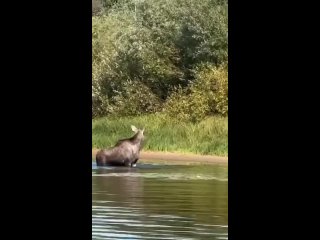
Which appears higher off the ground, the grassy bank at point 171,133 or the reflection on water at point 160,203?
the grassy bank at point 171,133

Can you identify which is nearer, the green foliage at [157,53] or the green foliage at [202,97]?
the green foliage at [202,97]

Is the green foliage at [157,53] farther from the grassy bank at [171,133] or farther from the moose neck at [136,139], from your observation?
the moose neck at [136,139]

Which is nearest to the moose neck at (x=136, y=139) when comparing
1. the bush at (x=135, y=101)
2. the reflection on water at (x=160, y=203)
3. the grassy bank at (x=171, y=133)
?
the reflection on water at (x=160, y=203)

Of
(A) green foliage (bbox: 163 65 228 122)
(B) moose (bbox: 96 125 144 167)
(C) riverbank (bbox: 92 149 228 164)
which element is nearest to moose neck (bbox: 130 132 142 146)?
(B) moose (bbox: 96 125 144 167)

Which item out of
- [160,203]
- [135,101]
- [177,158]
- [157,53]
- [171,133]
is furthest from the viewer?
[157,53]

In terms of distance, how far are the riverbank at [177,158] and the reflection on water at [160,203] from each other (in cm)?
83

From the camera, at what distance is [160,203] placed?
7242mm

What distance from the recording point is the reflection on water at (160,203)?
5.56 metres

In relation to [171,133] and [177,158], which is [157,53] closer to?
[171,133]

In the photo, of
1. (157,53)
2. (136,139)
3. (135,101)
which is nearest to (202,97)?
(135,101)

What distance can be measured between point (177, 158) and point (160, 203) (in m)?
4.49
